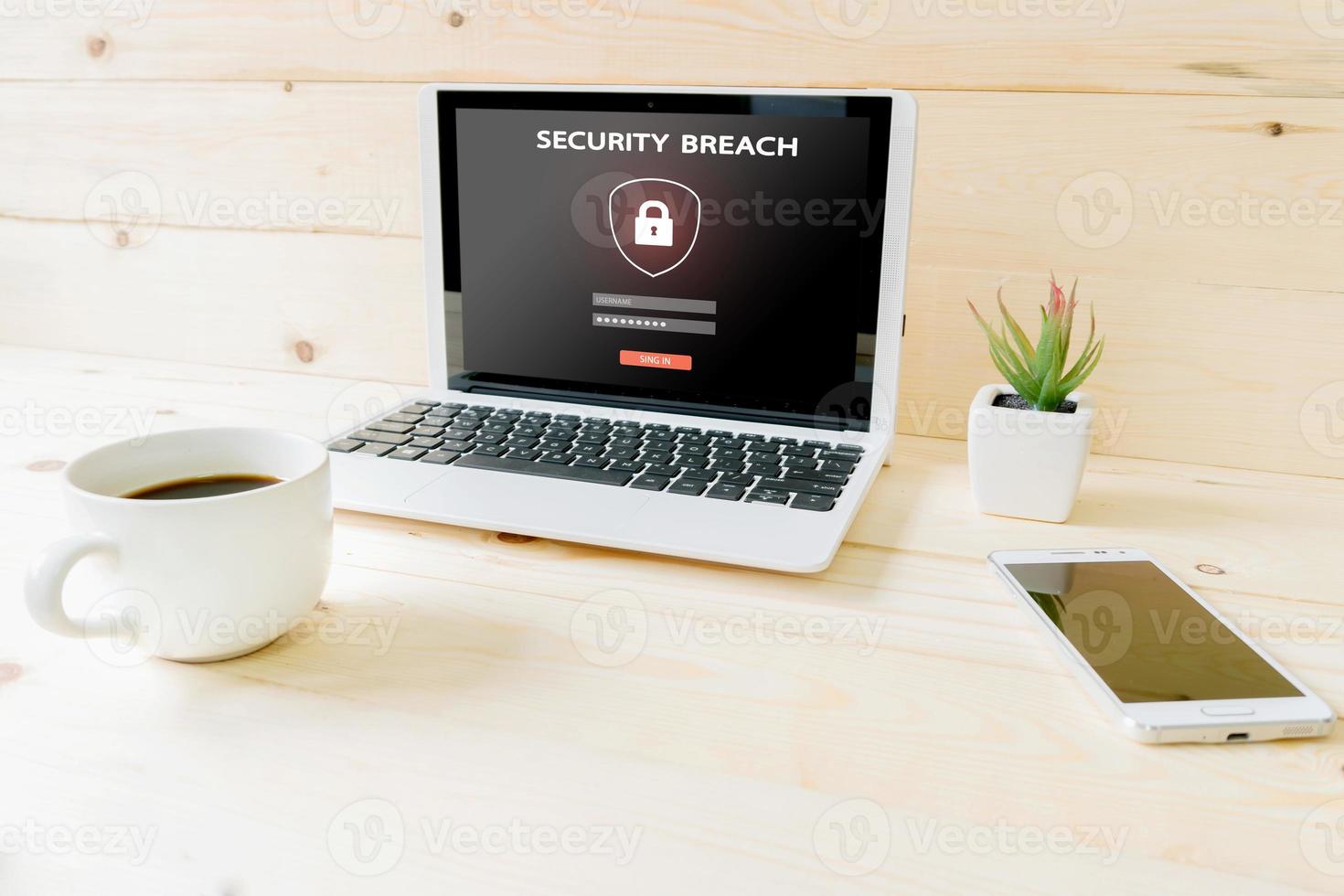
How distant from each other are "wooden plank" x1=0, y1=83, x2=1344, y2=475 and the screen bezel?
15 centimetres

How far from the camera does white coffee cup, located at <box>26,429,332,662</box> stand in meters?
0.48

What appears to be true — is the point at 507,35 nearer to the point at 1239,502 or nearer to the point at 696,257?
the point at 696,257

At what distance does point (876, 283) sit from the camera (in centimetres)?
82

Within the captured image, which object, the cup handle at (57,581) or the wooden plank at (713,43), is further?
the wooden plank at (713,43)

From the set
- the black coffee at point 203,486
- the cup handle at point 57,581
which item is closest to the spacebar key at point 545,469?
the black coffee at point 203,486

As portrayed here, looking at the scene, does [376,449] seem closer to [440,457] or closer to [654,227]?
[440,457]

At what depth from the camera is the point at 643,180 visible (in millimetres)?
867

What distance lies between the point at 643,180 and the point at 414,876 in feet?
2.01

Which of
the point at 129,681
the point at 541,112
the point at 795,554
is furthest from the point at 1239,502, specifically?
the point at 129,681

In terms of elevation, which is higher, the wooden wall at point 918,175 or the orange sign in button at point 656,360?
the wooden wall at point 918,175

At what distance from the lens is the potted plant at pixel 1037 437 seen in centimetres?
74

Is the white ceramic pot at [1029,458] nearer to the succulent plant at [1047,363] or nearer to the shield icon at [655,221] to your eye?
the succulent plant at [1047,363]

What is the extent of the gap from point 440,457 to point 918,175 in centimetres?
49

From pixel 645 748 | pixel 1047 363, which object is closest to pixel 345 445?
pixel 645 748
